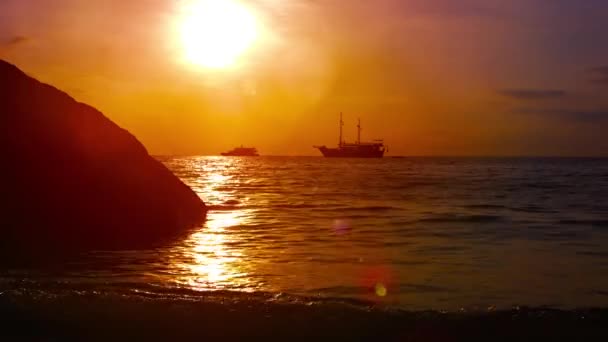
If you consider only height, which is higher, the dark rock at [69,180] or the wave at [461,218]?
the dark rock at [69,180]

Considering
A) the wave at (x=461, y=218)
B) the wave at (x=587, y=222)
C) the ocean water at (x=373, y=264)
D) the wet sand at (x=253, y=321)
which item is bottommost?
the wave at (x=587, y=222)

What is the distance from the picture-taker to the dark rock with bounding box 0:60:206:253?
488 inches

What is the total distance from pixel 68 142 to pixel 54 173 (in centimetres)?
Result: 100

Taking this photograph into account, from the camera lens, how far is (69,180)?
1320cm

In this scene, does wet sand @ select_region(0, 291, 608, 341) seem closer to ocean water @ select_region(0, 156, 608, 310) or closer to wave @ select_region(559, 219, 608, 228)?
ocean water @ select_region(0, 156, 608, 310)

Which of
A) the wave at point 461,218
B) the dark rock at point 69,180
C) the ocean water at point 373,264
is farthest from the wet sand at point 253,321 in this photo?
the wave at point 461,218

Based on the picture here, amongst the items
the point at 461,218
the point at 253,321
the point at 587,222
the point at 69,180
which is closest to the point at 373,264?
the point at 253,321

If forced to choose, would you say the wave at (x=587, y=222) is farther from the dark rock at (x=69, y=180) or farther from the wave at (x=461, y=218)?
the dark rock at (x=69, y=180)

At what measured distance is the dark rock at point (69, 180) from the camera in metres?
12.4

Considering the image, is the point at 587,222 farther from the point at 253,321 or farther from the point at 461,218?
the point at 253,321

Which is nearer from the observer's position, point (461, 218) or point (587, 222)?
point (587, 222)

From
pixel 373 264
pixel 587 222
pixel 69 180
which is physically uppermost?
pixel 69 180

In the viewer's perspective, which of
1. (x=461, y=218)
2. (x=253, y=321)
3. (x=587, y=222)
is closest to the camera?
(x=253, y=321)

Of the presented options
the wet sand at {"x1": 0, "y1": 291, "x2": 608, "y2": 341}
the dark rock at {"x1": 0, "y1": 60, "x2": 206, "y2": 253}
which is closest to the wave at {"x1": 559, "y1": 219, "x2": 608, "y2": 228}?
the dark rock at {"x1": 0, "y1": 60, "x2": 206, "y2": 253}
